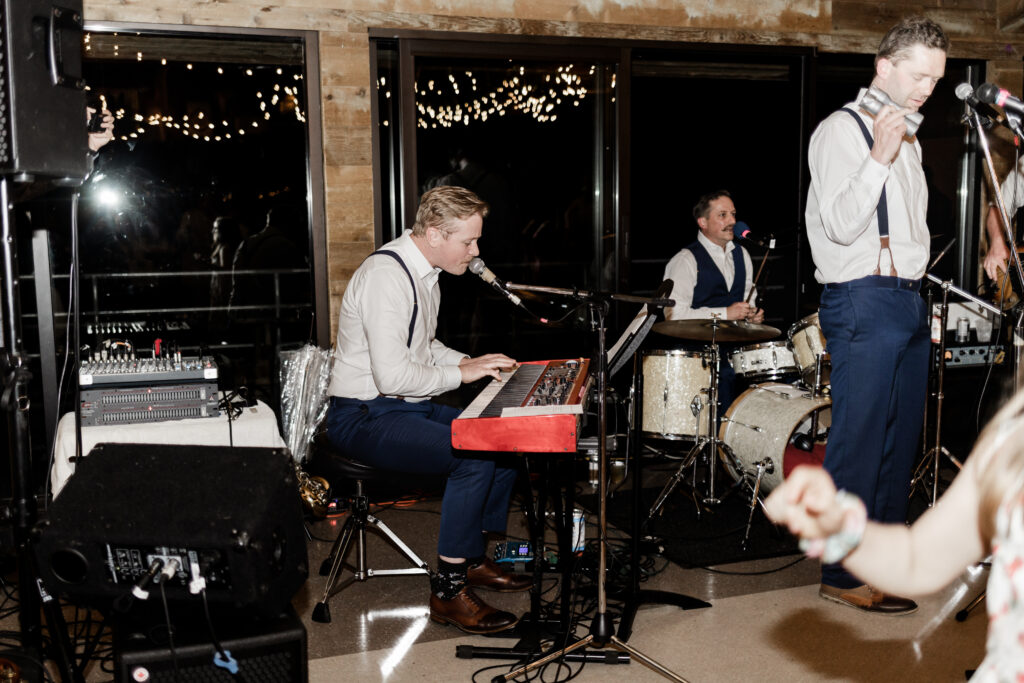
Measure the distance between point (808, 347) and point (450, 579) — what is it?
7.58 ft

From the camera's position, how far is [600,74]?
5.15 m

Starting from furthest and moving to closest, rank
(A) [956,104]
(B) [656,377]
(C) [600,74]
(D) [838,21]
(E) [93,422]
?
(A) [956,104] → (D) [838,21] → (C) [600,74] → (B) [656,377] → (E) [93,422]

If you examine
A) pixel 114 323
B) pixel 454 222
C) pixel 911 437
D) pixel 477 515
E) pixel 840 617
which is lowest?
pixel 840 617

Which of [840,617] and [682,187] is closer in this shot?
[840,617]

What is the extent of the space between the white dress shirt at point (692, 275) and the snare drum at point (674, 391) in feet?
1.21

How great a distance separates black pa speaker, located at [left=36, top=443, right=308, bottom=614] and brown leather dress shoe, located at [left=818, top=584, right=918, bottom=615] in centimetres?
219

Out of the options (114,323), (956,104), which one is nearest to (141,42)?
(114,323)

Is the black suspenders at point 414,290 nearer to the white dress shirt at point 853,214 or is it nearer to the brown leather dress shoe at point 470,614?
the brown leather dress shoe at point 470,614

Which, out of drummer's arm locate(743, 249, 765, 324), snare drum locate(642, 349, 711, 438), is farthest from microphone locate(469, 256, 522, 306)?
drummer's arm locate(743, 249, 765, 324)

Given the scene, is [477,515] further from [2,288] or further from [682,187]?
[682,187]

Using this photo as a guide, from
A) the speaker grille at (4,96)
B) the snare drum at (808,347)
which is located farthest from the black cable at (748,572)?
the speaker grille at (4,96)

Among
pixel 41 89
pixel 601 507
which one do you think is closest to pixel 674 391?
pixel 601 507

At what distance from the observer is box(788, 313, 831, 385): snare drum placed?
178 inches

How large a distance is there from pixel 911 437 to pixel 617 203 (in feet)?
7.50
